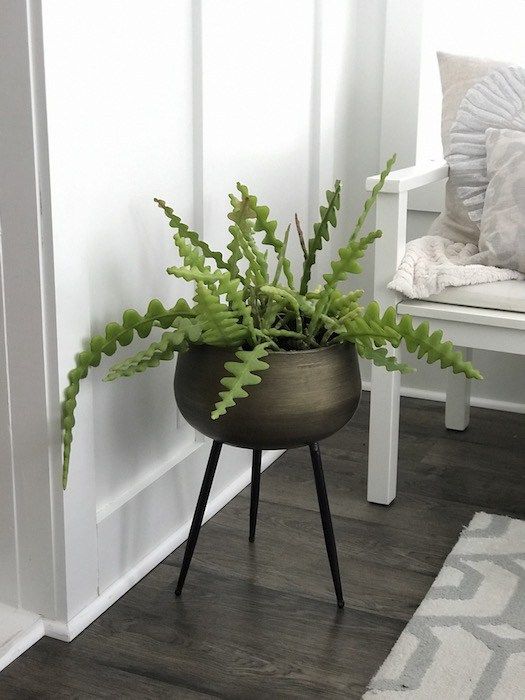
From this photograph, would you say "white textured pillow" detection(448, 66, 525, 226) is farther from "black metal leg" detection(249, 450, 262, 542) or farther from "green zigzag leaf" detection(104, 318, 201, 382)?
"green zigzag leaf" detection(104, 318, 201, 382)

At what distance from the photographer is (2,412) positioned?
150 cm

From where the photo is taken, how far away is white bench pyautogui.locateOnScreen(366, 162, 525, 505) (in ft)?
6.08

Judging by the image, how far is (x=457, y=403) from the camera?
2400 millimetres

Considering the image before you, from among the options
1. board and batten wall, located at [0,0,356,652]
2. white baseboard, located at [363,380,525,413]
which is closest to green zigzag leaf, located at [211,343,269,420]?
board and batten wall, located at [0,0,356,652]

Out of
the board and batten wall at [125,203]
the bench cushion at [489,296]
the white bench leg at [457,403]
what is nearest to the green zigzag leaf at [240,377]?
the board and batten wall at [125,203]

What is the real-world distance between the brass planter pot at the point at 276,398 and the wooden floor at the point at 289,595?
31cm

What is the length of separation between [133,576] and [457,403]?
1.01m

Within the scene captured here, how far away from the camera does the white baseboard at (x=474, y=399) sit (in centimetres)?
258

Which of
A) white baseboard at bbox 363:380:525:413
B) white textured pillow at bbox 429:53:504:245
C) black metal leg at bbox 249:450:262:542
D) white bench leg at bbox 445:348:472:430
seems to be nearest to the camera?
black metal leg at bbox 249:450:262:542

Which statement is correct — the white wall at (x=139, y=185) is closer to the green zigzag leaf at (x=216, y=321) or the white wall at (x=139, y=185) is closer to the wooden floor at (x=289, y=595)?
the wooden floor at (x=289, y=595)

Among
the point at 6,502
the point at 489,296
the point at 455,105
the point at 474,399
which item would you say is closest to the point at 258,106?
the point at 455,105

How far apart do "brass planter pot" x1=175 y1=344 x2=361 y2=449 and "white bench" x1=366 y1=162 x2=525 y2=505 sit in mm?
410

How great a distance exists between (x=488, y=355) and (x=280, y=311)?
3.76ft

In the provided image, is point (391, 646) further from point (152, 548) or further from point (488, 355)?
point (488, 355)
